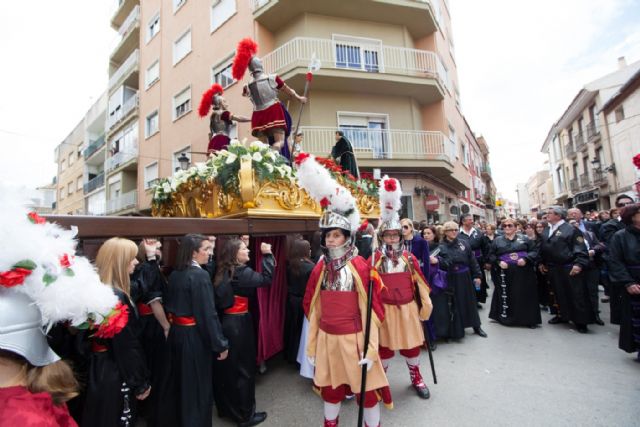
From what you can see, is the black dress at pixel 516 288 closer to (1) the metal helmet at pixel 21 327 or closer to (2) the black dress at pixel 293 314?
(2) the black dress at pixel 293 314

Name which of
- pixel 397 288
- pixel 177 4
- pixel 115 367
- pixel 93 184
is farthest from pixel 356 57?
pixel 93 184

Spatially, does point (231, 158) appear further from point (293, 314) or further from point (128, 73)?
point (128, 73)

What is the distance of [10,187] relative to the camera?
1.36 metres

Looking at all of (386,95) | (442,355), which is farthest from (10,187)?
(386,95)

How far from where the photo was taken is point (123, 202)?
19438 mm

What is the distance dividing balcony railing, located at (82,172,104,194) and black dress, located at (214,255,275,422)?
24.7 metres

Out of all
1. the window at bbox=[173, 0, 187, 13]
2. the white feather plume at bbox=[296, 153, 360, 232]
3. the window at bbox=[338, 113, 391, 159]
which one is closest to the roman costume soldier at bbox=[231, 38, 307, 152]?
the white feather plume at bbox=[296, 153, 360, 232]

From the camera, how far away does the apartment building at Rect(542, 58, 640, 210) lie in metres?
20.6

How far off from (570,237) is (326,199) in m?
4.92

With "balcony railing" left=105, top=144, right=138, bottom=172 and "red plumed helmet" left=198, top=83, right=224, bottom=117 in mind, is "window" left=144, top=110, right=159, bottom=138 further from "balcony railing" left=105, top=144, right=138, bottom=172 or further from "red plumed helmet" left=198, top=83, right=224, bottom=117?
"red plumed helmet" left=198, top=83, right=224, bottom=117

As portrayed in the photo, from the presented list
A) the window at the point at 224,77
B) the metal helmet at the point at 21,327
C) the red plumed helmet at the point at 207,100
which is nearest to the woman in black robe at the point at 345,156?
the red plumed helmet at the point at 207,100

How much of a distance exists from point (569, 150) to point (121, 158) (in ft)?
116

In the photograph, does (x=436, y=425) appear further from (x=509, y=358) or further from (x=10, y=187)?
(x=10, y=187)

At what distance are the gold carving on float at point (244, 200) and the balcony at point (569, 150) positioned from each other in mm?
30846
